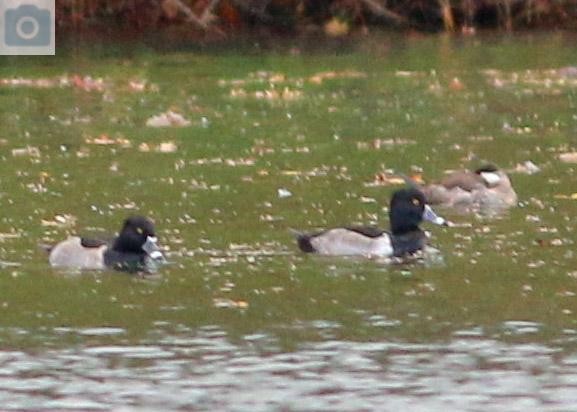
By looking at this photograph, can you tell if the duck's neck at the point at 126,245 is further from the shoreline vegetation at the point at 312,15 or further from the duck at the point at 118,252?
the shoreline vegetation at the point at 312,15

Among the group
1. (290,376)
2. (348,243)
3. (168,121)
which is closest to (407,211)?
(348,243)

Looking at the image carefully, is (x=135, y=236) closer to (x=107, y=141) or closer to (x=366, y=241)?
(x=366, y=241)

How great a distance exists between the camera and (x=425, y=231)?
15.9 m

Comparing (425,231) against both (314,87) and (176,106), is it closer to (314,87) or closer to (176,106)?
(176,106)

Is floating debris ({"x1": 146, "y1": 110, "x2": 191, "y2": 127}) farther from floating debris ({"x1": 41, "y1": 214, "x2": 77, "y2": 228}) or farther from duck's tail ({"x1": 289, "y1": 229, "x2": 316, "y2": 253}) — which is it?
duck's tail ({"x1": 289, "y1": 229, "x2": 316, "y2": 253})

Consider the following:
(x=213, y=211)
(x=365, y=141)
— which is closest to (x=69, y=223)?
(x=213, y=211)

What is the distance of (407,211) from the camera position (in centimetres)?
1530

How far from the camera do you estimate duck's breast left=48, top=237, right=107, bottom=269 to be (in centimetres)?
1418

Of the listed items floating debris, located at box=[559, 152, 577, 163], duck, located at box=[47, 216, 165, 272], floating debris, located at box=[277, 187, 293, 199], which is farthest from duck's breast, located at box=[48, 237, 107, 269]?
floating debris, located at box=[559, 152, 577, 163]

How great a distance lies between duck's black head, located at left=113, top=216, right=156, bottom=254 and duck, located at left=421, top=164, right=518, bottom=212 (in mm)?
3709

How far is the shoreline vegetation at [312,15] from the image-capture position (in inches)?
1663

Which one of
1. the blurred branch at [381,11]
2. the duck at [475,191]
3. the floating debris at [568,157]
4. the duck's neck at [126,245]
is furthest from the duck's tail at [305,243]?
the blurred branch at [381,11]

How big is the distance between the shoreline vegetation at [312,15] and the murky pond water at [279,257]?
12300mm

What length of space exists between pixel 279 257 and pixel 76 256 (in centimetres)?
144
